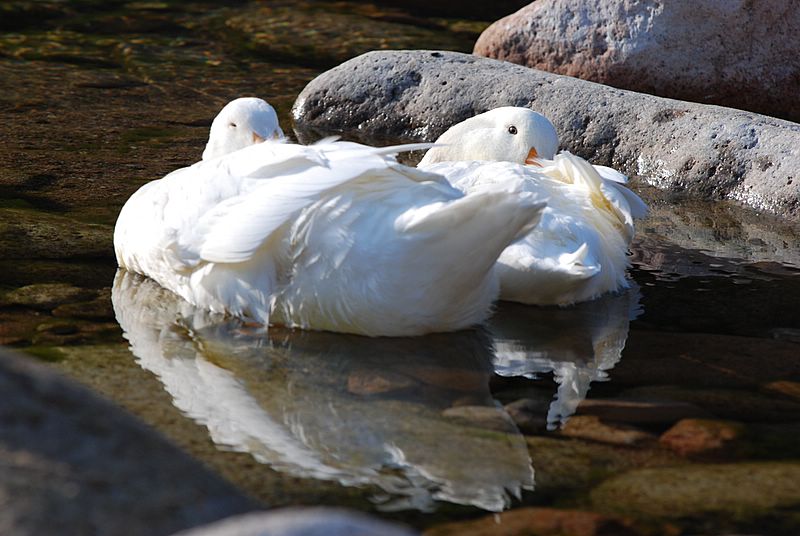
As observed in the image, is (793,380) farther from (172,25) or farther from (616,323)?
(172,25)

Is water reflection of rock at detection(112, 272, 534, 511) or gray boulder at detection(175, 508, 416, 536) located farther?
water reflection of rock at detection(112, 272, 534, 511)

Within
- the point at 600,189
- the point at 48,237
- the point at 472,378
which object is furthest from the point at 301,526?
the point at 48,237

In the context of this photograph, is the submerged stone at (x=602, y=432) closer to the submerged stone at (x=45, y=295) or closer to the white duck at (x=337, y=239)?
the white duck at (x=337, y=239)

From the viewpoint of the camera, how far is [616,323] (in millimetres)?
4469

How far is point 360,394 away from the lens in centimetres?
365

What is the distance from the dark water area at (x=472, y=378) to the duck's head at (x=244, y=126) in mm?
669

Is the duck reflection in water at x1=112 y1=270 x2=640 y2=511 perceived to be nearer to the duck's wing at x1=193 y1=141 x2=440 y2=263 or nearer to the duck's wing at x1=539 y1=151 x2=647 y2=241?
the duck's wing at x1=193 y1=141 x2=440 y2=263

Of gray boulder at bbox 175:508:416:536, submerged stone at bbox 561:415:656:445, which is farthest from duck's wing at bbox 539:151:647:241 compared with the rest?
gray boulder at bbox 175:508:416:536

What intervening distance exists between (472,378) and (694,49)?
4.55m

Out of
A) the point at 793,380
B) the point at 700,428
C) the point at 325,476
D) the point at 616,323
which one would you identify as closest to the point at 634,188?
the point at 616,323

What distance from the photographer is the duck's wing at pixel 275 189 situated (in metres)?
3.88

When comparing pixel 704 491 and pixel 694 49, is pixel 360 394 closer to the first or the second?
pixel 704 491

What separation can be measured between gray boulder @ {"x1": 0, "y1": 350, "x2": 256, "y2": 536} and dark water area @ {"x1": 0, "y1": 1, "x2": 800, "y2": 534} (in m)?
0.53

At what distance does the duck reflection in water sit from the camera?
3127mm
